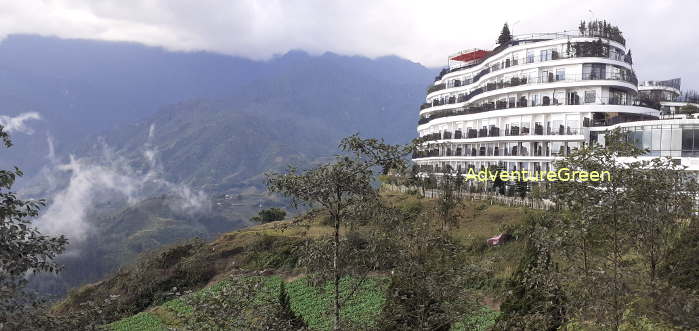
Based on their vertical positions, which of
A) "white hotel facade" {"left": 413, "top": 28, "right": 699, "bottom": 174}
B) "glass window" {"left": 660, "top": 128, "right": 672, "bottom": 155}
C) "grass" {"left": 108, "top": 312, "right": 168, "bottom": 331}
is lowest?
"grass" {"left": 108, "top": 312, "right": 168, "bottom": 331}

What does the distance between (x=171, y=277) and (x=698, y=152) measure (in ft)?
143

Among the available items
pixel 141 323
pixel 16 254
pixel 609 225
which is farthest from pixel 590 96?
pixel 16 254

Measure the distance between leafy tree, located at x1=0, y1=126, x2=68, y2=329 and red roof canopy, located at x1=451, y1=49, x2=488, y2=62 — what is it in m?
64.5

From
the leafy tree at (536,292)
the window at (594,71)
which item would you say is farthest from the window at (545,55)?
the leafy tree at (536,292)

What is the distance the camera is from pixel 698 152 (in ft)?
102

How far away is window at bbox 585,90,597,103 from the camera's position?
147 ft

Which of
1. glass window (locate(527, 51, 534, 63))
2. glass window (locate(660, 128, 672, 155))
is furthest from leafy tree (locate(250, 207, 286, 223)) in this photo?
glass window (locate(660, 128, 672, 155))

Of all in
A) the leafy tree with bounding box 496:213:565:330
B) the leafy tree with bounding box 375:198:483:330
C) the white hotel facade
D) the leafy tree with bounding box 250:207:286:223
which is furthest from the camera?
→ the leafy tree with bounding box 250:207:286:223

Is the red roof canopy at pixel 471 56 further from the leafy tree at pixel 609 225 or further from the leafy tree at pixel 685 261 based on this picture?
the leafy tree at pixel 609 225

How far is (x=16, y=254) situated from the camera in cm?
783

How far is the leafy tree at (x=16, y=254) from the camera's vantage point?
761 centimetres

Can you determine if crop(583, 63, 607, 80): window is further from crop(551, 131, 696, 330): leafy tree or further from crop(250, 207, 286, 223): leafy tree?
crop(250, 207, 286, 223): leafy tree

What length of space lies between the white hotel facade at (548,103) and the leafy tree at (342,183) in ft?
95.0

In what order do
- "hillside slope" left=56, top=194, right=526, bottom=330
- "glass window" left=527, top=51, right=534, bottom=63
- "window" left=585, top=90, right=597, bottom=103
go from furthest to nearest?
"glass window" left=527, top=51, right=534, bottom=63
"window" left=585, top=90, right=597, bottom=103
"hillside slope" left=56, top=194, right=526, bottom=330
